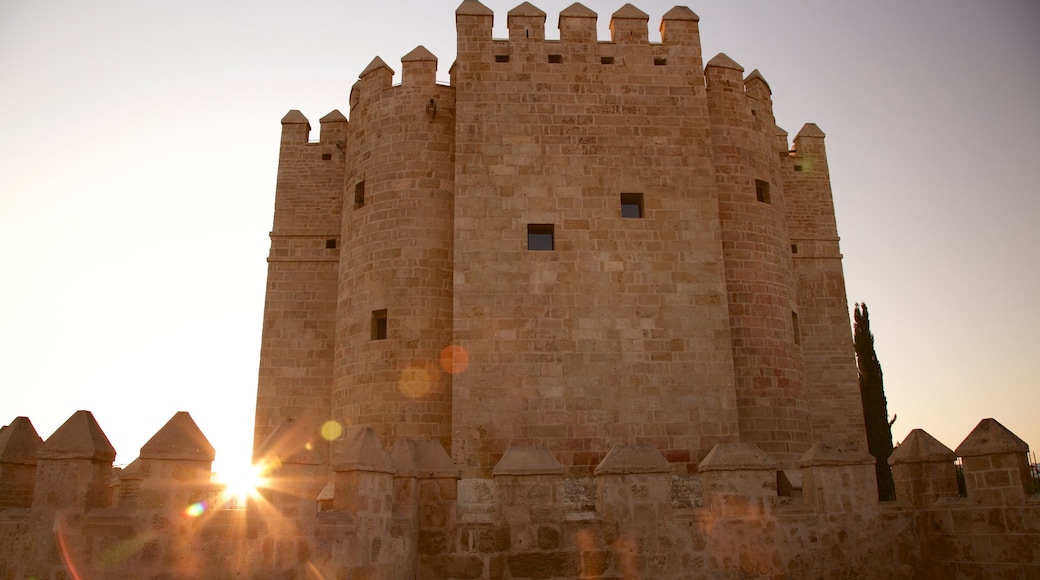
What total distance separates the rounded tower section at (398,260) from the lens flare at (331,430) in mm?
101

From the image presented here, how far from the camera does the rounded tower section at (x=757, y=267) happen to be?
562 inches

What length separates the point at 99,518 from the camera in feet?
24.8

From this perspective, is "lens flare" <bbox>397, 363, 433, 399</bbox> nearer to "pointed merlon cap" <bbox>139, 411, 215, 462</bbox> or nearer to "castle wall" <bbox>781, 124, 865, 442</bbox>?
"pointed merlon cap" <bbox>139, 411, 215, 462</bbox>

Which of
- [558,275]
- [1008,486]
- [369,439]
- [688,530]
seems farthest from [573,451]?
[1008,486]

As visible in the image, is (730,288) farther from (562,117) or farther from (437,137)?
(437,137)

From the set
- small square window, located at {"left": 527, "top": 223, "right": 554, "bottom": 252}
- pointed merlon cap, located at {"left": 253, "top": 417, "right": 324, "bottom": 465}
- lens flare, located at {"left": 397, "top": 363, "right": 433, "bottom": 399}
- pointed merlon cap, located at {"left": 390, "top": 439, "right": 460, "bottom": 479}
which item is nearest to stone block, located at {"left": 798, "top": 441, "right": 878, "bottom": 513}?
pointed merlon cap, located at {"left": 390, "top": 439, "right": 460, "bottom": 479}

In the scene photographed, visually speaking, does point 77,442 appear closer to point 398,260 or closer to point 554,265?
point 398,260

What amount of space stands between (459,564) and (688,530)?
8.67ft

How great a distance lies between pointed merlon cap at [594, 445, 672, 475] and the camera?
28.6 feet

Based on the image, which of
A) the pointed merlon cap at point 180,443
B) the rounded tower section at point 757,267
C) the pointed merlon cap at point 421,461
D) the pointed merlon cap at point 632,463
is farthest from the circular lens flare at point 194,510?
the rounded tower section at point 757,267

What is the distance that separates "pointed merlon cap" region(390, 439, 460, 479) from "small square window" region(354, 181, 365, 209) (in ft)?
25.5

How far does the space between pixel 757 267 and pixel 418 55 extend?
812 centimetres

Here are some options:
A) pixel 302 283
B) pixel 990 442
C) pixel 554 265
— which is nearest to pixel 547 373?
pixel 554 265

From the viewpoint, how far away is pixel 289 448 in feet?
25.4
